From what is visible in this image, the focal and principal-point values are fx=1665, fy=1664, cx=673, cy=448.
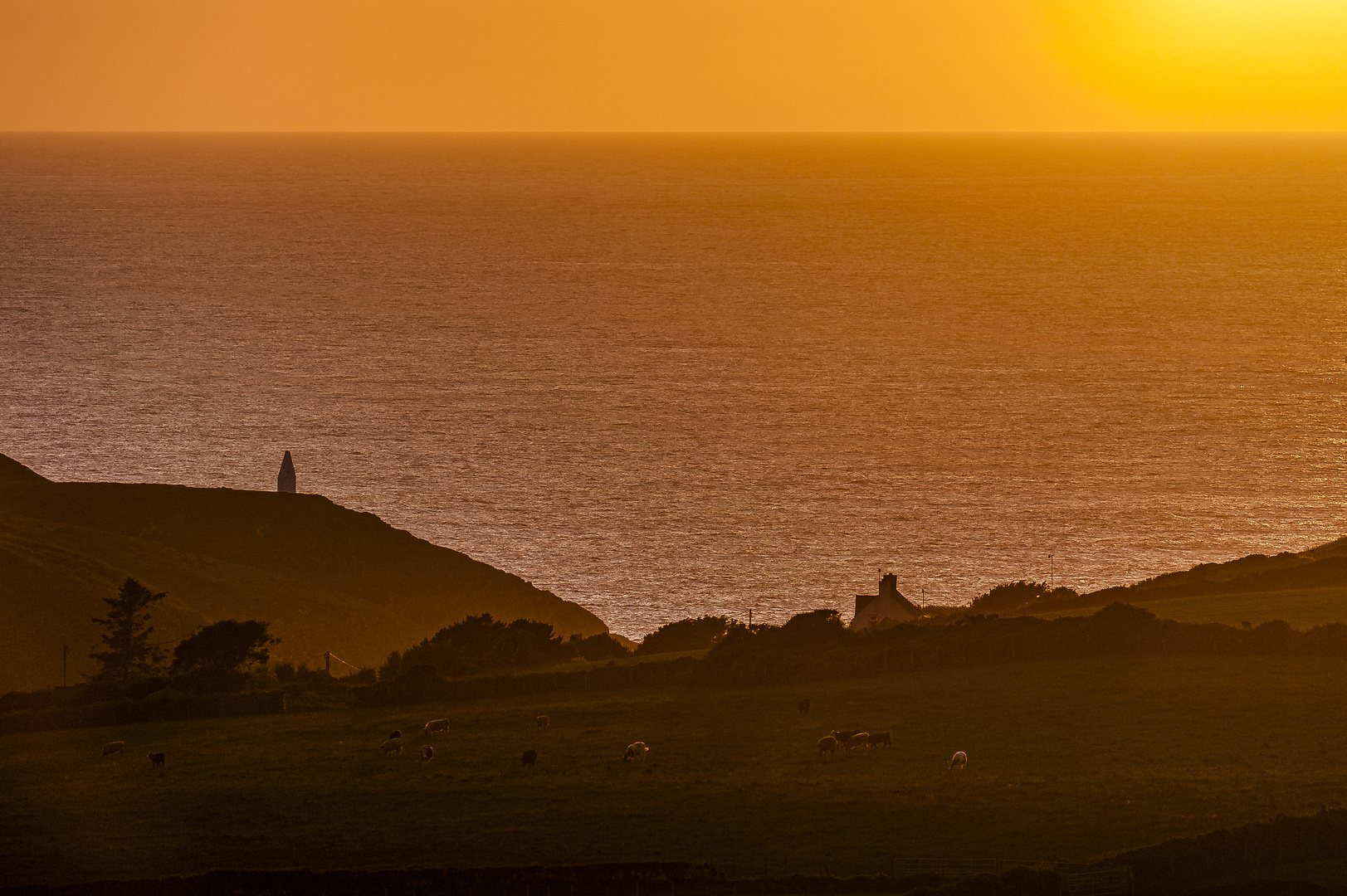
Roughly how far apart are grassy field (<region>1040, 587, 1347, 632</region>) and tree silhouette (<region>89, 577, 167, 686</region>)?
36.1m

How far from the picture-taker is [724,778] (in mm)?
47031

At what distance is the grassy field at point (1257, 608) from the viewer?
63719mm

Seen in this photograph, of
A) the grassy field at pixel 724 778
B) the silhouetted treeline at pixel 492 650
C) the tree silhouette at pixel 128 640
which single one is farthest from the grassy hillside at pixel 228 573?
the grassy field at pixel 724 778

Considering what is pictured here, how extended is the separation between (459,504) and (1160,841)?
320ft

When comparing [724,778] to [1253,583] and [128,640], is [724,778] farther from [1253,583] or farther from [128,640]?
[1253,583]

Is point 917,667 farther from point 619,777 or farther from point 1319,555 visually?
point 1319,555

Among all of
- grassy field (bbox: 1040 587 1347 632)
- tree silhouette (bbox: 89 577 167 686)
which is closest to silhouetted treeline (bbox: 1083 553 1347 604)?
grassy field (bbox: 1040 587 1347 632)

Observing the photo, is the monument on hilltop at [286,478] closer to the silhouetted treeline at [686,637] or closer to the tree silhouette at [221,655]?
the tree silhouette at [221,655]

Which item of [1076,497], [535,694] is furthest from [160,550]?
[1076,497]

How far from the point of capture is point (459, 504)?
132125 millimetres

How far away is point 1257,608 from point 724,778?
29115 mm

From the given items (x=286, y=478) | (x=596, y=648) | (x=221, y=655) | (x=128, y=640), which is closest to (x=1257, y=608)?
(x=596, y=648)

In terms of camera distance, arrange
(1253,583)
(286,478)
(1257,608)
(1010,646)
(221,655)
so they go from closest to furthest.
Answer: (1010,646) < (221,655) < (1257,608) < (1253,583) < (286,478)

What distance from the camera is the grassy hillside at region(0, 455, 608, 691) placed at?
72.5 metres
